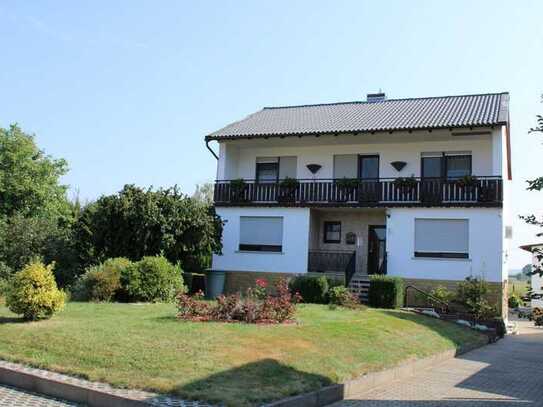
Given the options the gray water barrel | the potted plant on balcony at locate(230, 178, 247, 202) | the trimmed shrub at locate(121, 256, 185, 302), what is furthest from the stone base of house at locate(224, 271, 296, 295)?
the trimmed shrub at locate(121, 256, 185, 302)

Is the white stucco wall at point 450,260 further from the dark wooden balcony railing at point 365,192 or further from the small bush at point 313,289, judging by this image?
the small bush at point 313,289

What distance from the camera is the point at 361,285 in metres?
23.8

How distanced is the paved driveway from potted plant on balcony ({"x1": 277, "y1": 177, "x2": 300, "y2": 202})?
12.3 meters

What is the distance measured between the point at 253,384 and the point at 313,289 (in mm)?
12781

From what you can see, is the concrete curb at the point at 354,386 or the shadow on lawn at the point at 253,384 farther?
the concrete curb at the point at 354,386

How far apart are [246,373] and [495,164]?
17.3 m

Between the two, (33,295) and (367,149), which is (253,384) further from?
(367,149)

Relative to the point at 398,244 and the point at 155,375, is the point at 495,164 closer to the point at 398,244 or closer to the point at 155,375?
the point at 398,244

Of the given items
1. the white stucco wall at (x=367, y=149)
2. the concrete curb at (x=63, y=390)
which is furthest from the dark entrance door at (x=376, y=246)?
the concrete curb at (x=63, y=390)

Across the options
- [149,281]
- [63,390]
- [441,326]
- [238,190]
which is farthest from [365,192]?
[63,390]

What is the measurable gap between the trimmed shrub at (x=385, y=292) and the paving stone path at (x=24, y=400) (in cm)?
1434

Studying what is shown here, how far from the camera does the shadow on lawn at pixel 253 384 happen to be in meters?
7.48

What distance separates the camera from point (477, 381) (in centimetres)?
1081

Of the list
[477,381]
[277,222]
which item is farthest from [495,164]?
[477,381]
